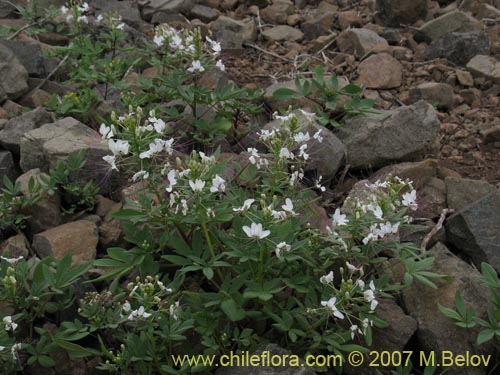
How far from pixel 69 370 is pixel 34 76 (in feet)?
9.48

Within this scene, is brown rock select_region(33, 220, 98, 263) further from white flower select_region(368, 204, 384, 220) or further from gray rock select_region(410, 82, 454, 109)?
gray rock select_region(410, 82, 454, 109)

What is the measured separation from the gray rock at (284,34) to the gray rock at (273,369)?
398 cm

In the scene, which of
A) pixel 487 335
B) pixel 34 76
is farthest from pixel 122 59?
pixel 487 335

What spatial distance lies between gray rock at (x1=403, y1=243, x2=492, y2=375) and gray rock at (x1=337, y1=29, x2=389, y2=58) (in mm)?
2791

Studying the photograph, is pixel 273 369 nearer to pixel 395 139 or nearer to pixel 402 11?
pixel 395 139

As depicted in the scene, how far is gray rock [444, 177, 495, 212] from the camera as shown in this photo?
4.08m

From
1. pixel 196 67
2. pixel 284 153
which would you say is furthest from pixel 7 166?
pixel 284 153

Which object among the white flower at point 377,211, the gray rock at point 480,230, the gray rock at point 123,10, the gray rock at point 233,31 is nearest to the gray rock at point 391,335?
the white flower at point 377,211

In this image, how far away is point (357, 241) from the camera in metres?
3.48

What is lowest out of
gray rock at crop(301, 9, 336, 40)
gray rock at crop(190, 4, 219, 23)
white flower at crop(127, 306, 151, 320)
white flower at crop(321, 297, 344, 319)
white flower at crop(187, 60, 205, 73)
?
gray rock at crop(190, 4, 219, 23)

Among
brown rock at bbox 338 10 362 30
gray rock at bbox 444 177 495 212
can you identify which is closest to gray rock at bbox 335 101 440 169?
gray rock at bbox 444 177 495 212

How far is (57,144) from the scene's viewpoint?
4.18 m

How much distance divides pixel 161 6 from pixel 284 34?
4.25ft

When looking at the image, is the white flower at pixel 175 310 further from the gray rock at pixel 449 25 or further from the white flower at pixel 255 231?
the gray rock at pixel 449 25
